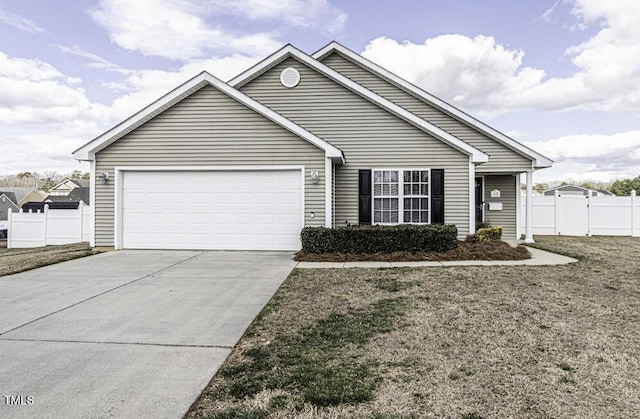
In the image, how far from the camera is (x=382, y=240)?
33.0ft

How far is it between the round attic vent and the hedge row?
218 inches

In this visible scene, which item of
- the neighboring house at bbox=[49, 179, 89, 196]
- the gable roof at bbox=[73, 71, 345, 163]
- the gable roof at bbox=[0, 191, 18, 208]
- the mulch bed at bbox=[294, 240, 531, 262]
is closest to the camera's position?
the mulch bed at bbox=[294, 240, 531, 262]

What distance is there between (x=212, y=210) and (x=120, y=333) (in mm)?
6993

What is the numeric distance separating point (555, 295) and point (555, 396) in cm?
365

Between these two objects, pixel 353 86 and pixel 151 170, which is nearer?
pixel 151 170

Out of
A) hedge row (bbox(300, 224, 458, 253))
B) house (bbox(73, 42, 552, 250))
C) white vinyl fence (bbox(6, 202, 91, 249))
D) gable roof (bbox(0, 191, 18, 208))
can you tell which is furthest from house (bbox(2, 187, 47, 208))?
hedge row (bbox(300, 224, 458, 253))

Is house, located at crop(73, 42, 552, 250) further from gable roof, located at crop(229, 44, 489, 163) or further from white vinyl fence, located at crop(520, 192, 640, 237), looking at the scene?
white vinyl fence, located at crop(520, 192, 640, 237)

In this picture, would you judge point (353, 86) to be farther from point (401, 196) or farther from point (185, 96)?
point (185, 96)

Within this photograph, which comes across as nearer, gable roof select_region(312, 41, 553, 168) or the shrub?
the shrub

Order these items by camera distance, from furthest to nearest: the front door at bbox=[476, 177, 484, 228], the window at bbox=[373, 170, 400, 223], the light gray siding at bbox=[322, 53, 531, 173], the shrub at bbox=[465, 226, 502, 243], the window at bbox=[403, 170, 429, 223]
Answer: the front door at bbox=[476, 177, 484, 228] < the light gray siding at bbox=[322, 53, 531, 173] < the window at bbox=[373, 170, 400, 223] < the window at bbox=[403, 170, 429, 223] < the shrub at bbox=[465, 226, 502, 243]

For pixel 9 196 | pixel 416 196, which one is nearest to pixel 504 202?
pixel 416 196

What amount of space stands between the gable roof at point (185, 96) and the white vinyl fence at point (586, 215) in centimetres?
1075

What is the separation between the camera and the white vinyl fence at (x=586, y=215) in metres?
17.0

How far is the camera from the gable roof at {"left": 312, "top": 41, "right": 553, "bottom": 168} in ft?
44.6
